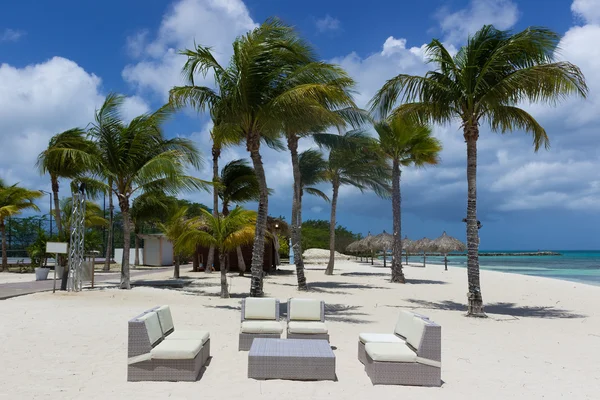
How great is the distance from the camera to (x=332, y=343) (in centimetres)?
775

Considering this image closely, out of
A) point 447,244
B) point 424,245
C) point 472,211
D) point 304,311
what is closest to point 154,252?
point 424,245

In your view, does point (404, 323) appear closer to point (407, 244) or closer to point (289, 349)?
point (289, 349)

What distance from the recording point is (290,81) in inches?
489

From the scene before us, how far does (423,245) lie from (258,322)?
109 feet

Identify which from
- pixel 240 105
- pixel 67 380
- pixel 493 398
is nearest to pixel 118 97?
pixel 240 105

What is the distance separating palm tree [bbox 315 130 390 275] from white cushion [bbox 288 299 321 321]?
48.2 feet

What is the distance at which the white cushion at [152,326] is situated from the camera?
5.57 metres

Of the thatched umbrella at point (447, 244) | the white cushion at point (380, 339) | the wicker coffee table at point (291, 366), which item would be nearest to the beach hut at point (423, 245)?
the thatched umbrella at point (447, 244)

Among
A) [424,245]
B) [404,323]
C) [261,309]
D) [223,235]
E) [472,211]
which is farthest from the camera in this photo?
[424,245]

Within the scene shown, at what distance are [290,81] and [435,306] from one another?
6.89 metres

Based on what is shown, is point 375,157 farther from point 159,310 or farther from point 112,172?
point 159,310

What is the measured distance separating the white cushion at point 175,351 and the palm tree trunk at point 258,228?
643 centimetres

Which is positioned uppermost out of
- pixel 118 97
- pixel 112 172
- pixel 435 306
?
pixel 118 97

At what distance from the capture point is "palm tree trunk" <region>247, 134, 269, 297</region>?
40.4ft
